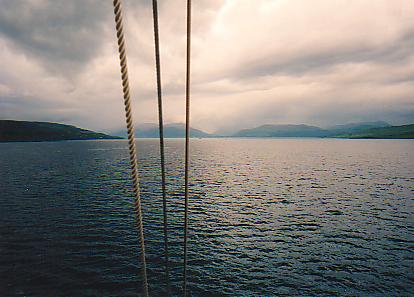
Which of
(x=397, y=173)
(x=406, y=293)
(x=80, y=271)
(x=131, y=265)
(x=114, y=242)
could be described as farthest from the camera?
(x=397, y=173)

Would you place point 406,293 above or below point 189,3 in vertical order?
below

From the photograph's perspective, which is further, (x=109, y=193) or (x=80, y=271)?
(x=109, y=193)

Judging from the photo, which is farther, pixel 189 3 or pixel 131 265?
pixel 131 265

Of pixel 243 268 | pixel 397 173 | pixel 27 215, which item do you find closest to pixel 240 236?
pixel 243 268

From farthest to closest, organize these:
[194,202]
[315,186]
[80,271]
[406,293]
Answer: [315,186] < [194,202] < [80,271] < [406,293]

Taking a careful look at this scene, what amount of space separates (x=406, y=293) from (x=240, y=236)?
1631 cm

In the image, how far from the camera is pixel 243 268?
23.8 metres

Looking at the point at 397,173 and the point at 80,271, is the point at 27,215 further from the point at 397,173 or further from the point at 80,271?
the point at 397,173

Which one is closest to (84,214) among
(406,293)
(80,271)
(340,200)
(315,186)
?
(80,271)

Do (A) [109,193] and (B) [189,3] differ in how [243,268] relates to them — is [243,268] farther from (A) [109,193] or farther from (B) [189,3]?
(A) [109,193]

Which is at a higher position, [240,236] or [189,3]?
[189,3]

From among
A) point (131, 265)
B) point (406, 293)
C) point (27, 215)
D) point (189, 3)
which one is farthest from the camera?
point (27, 215)

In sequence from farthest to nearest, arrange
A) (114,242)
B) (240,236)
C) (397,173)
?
(397,173)
(240,236)
(114,242)

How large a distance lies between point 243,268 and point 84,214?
27.3 meters
